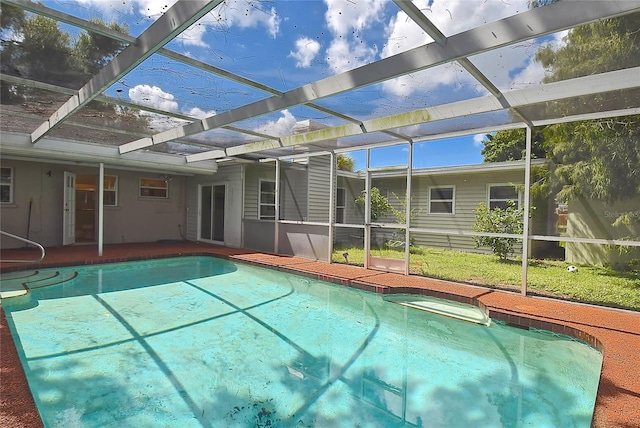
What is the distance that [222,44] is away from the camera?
9.34 ft

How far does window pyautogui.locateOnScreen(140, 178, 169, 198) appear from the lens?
10.5 metres

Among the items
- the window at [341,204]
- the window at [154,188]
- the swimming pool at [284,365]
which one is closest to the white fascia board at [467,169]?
the window at [341,204]

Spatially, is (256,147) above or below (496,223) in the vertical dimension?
above

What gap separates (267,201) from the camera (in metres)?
9.36

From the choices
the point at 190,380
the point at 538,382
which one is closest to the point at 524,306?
the point at 538,382

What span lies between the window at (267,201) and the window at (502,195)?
17.2 feet

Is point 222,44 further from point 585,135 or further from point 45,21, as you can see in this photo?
point 585,135

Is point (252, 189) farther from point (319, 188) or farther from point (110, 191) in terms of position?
point (110, 191)

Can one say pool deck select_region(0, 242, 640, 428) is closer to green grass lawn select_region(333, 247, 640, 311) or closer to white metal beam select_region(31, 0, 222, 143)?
green grass lawn select_region(333, 247, 640, 311)

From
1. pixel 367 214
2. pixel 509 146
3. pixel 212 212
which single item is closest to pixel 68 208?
pixel 212 212

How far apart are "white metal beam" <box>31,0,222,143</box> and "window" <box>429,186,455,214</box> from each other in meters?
5.15

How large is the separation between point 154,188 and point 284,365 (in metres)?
9.24

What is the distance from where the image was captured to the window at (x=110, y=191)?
9.80 m

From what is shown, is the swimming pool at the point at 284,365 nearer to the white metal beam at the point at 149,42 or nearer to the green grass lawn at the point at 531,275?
the green grass lawn at the point at 531,275
